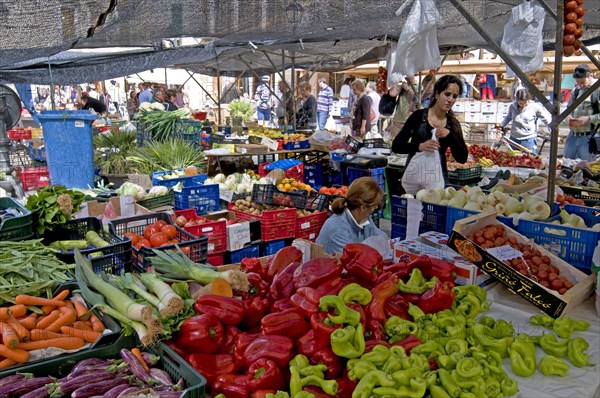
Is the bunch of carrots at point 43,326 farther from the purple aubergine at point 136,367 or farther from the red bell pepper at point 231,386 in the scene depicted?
the red bell pepper at point 231,386

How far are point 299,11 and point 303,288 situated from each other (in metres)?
4.62

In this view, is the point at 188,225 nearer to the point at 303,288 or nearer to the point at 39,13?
the point at 39,13

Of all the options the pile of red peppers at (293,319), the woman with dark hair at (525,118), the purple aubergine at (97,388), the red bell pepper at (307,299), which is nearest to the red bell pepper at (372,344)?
the pile of red peppers at (293,319)

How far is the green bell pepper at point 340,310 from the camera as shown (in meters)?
2.10

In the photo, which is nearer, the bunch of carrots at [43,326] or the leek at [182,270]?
the bunch of carrots at [43,326]

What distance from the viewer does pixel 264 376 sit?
1975mm

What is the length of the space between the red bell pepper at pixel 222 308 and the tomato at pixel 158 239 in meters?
1.69

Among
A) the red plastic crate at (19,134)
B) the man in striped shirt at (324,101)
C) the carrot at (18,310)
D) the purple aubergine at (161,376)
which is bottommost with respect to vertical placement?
the purple aubergine at (161,376)

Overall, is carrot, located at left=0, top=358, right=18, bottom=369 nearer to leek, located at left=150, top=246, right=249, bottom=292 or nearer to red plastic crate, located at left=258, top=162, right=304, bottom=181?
leek, located at left=150, top=246, right=249, bottom=292

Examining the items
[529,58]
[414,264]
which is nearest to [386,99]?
[529,58]

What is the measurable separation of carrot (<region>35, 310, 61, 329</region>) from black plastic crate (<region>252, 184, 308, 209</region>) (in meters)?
3.59

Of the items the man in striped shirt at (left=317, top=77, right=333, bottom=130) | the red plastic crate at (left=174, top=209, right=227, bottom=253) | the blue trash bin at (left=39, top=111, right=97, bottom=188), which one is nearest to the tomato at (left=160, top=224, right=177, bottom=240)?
the red plastic crate at (left=174, top=209, right=227, bottom=253)

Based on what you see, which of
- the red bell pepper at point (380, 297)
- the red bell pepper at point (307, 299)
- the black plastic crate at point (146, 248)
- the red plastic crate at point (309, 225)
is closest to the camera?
the red bell pepper at point (307, 299)

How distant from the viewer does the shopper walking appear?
7.79m
